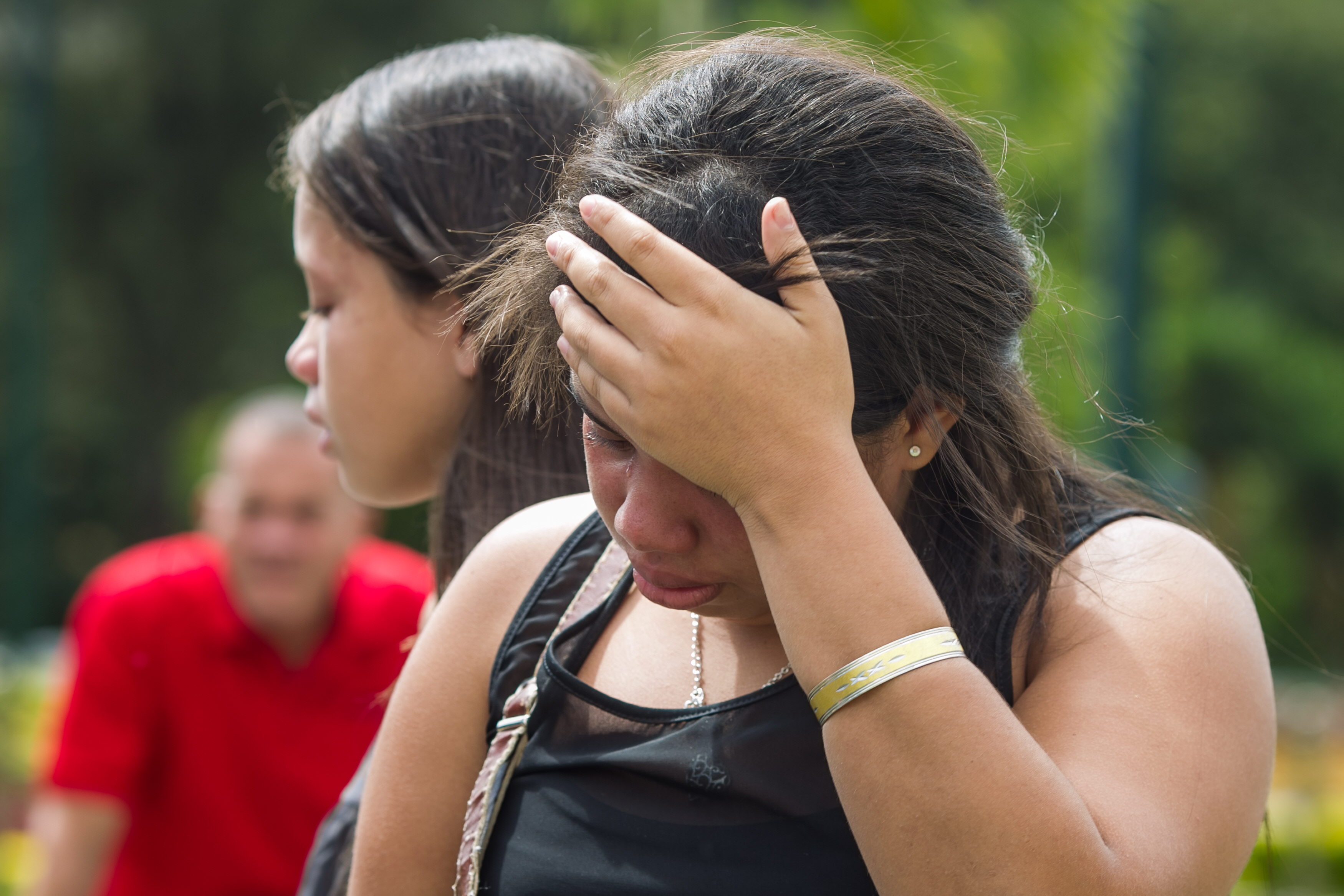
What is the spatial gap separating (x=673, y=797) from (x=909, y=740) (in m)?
0.34

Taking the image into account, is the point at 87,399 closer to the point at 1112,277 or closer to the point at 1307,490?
the point at 1112,277

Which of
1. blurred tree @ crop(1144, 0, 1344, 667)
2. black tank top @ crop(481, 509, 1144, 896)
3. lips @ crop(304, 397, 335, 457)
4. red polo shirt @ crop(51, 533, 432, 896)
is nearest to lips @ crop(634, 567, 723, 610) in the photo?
black tank top @ crop(481, 509, 1144, 896)

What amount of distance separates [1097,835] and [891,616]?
249 millimetres

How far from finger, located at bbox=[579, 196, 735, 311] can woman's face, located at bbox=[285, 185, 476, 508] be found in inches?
29.2

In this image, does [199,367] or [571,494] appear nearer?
[571,494]

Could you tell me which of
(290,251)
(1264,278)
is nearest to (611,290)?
(290,251)

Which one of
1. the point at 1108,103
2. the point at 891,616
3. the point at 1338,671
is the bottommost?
the point at 1338,671

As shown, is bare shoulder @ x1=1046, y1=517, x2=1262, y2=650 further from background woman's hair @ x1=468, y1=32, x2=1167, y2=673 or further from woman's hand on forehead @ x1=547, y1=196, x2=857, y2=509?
woman's hand on forehead @ x1=547, y1=196, x2=857, y2=509

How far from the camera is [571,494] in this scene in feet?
6.28

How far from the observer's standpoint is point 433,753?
1515 millimetres

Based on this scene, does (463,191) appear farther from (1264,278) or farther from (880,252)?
(1264,278)

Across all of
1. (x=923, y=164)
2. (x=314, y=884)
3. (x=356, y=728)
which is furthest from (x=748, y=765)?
(x=356, y=728)

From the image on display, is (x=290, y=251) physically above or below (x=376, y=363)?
below

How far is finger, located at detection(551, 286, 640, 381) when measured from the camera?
3.75ft
